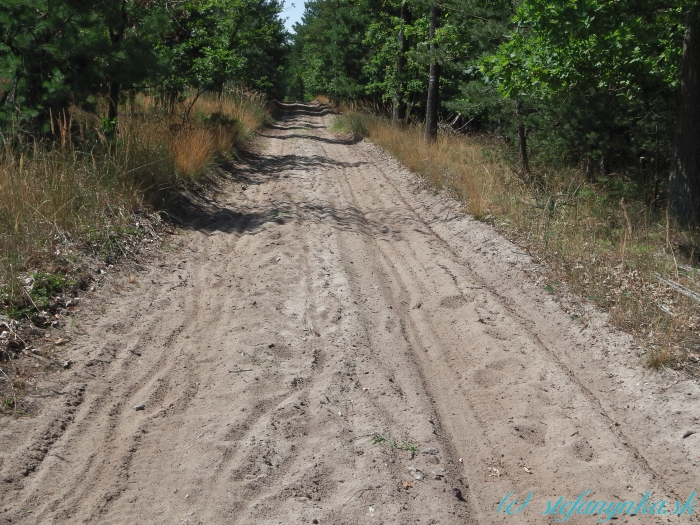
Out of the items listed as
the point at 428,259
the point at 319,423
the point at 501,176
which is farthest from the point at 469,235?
the point at 319,423

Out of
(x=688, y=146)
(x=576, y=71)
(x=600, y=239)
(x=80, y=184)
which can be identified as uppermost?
(x=576, y=71)

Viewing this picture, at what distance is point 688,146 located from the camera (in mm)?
8797

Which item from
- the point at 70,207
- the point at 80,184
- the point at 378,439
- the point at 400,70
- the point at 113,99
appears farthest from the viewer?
the point at 400,70

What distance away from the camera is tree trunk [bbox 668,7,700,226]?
8.52 metres

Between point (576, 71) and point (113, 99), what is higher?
point (576, 71)

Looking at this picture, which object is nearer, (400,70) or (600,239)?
(600,239)

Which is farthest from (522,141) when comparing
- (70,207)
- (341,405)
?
(341,405)

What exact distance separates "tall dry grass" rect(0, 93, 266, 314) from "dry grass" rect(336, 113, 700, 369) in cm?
452

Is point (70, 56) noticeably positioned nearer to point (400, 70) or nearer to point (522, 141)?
point (522, 141)

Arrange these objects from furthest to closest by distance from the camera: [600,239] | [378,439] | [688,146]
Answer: [688,146] < [600,239] < [378,439]

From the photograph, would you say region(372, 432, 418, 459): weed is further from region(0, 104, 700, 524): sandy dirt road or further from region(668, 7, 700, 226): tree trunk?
region(668, 7, 700, 226): tree trunk

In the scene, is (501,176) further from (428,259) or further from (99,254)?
(99,254)

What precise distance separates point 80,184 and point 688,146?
7574 millimetres

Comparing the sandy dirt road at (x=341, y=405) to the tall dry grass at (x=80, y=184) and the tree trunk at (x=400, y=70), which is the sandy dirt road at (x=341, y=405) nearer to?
the tall dry grass at (x=80, y=184)
